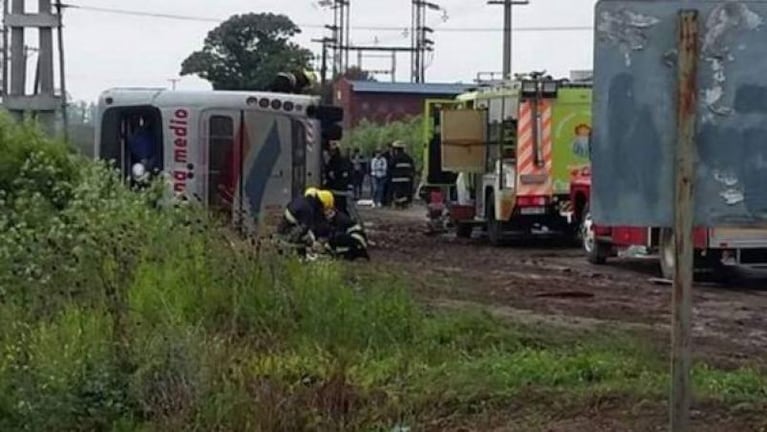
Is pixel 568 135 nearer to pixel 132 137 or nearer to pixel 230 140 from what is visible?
pixel 230 140

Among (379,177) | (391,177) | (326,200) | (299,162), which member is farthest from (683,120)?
(379,177)

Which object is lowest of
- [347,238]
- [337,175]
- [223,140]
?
[347,238]

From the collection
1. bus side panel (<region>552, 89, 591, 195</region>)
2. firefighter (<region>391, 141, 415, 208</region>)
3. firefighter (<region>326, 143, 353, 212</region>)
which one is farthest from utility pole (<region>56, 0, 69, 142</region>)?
firefighter (<region>391, 141, 415, 208</region>)

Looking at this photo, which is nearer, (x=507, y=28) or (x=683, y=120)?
(x=683, y=120)

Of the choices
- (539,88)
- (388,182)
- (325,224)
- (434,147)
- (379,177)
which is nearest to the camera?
(325,224)

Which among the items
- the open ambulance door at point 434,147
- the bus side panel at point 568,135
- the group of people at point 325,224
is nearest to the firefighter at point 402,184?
the open ambulance door at point 434,147

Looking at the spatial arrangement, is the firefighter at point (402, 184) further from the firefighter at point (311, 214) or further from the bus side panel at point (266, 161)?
the firefighter at point (311, 214)

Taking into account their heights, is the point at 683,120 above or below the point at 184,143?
above

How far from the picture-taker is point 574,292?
16.8m

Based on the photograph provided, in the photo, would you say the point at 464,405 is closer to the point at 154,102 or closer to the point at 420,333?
the point at 420,333

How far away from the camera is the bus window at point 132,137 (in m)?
21.0

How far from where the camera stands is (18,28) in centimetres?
2170

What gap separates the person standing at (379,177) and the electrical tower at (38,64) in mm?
18557

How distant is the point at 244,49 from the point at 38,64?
58.2 m
